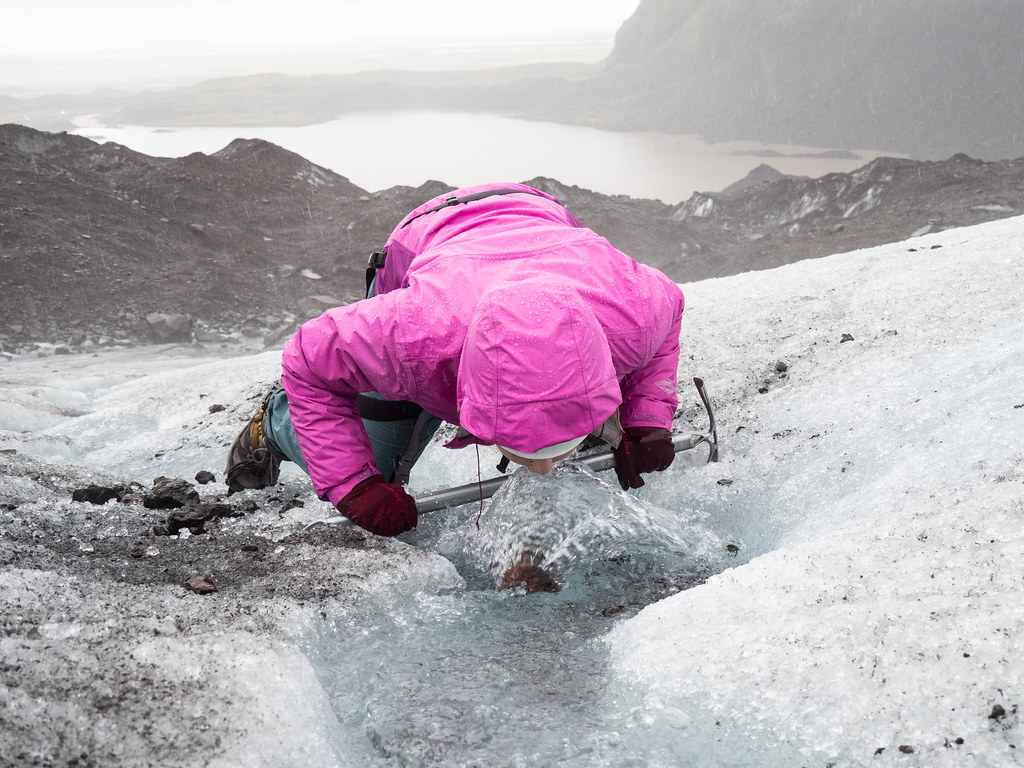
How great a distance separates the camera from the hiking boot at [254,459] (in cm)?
305

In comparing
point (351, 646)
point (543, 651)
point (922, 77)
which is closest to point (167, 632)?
point (351, 646)

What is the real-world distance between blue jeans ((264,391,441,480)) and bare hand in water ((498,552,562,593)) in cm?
59

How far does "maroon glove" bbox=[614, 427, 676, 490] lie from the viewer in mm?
2727

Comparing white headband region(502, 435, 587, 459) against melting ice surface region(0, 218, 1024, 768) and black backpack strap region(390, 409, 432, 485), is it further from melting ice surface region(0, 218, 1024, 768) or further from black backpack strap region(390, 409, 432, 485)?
black backpack strap region(390, 409, 432, 485)

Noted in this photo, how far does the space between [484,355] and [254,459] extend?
5.33ft

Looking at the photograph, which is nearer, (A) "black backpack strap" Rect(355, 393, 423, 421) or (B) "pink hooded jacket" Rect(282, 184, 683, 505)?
(B) "pink hooded jacket" Rect(282, 184, 683, 505)

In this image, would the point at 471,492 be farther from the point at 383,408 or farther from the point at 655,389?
the point at 655,389

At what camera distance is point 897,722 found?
1404 millimetres

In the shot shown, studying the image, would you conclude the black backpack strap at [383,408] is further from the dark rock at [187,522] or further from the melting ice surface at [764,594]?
the dark rock at [187,522]

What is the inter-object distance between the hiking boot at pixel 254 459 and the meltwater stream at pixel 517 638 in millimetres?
725

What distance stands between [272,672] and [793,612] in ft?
3.69

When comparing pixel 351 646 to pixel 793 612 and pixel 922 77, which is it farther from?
pixel 922 77

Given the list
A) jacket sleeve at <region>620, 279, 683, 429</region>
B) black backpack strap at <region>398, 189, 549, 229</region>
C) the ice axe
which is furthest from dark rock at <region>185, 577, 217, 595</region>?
jacket sleeve at <region>620, 279, 683, 429</region>

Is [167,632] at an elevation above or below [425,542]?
above
